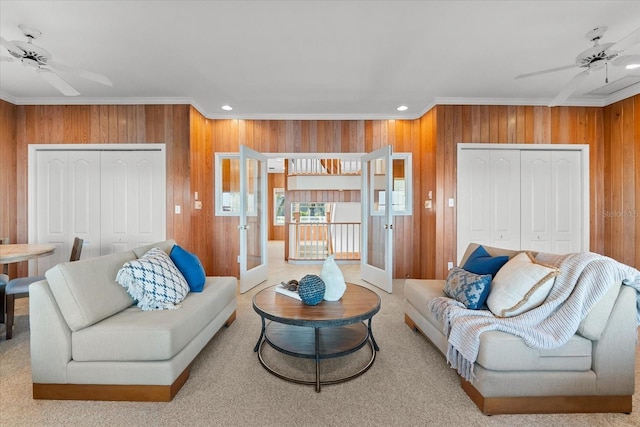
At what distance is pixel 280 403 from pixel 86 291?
1397 millimetres

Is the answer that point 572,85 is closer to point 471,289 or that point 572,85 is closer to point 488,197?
point 488,197

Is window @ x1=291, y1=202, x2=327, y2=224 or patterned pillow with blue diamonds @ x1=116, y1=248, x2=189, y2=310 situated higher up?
window @ x1=291, y1=202, x2=327, y2=224

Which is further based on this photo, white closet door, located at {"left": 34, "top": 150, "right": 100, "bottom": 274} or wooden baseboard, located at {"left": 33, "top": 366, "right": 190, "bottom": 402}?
white closet door, located at {"left": 34, "top": 150, "right": 100, "bottom": 274}

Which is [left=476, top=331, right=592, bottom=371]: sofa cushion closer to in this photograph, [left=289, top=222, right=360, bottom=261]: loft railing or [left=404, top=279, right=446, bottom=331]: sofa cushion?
[left=404, top=279, right=446, bottom=331]: sofa cushion

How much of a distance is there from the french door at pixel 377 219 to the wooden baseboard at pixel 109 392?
2.97 metres

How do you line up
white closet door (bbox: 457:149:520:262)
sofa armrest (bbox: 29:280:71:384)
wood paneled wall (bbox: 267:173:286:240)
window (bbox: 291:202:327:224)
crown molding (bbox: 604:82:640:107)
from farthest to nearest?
1. wood paneled wall (bbox: 267:173:286:240)
2. window (bbox: 291:202:327:224)
3. white closet door (bbox: 457:149:520:262)
4. crown molding (bbox: 604:82:640:107)
5. sofa armrest (bbox: 29:280:71:384)

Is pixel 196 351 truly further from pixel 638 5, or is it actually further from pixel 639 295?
pixel 638 5

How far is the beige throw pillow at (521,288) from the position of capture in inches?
71.5

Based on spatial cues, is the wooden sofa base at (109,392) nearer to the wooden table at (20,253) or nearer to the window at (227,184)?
the wooden table at (20,253)

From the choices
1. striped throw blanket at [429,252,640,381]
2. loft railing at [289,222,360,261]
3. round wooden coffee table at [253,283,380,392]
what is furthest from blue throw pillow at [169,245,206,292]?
loft railing at [289,222,360,261]

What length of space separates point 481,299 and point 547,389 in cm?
57

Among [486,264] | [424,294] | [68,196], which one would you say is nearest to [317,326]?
[424,294]

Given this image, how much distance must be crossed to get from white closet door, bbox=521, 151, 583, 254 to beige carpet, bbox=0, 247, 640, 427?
2.77 m

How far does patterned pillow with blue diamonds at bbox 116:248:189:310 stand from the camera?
209 cm
